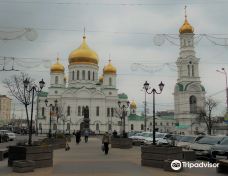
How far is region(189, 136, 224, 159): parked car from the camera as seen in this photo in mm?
18811

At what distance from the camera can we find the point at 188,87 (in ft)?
255

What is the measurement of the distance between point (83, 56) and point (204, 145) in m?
61.0

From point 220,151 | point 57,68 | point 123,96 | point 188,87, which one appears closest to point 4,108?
point 57,68

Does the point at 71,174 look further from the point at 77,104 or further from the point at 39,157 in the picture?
the point at 77,104

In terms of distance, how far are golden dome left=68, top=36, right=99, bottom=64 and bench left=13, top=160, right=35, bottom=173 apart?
6598 cm

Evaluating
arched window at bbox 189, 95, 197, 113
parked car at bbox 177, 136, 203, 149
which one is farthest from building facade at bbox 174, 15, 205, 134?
parked car at bbox 177, 136, 203, 149

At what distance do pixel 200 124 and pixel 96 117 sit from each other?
24.9 m

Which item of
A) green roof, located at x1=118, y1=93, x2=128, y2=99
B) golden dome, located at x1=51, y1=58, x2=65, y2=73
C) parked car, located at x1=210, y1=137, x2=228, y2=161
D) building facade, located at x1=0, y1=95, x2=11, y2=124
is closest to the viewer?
parked car, located at x1=210, y1=137, x2=228, y2=161

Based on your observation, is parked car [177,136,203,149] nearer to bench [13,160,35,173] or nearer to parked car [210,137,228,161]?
parked car [210,137,228,161]

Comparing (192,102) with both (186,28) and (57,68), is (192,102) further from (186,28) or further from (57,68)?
(57,68)

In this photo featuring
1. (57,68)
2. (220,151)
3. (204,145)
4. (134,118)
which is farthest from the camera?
(134,118)

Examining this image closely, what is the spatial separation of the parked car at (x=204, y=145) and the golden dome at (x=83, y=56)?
59.3 metres

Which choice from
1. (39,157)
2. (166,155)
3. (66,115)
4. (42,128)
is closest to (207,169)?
(166,155)

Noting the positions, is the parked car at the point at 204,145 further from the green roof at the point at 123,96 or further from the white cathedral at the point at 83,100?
the green roof at the point at 123,96
